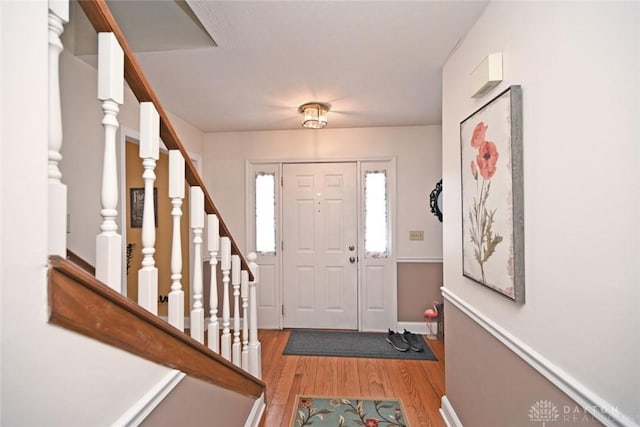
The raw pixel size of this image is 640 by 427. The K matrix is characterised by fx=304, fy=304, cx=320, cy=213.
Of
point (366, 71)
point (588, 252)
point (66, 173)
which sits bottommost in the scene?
point (588, 252)

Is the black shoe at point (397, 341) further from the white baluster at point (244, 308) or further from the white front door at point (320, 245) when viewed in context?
the white baluster at point (244, 308)

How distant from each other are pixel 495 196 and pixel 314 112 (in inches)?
72.0

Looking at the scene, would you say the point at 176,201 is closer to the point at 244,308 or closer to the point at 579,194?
the point at 244,308

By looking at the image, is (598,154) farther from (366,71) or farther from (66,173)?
(66,173)

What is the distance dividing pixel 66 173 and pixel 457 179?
2471 mm

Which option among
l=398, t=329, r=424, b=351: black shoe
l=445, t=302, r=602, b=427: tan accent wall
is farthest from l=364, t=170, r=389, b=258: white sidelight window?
l=445, t=302, r=602, b=427: tan accent wall

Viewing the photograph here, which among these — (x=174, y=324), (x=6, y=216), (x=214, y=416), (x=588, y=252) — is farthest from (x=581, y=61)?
(x=214, y=416)

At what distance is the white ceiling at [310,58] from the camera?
4.83 feet

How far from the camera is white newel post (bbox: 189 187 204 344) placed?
1248mm

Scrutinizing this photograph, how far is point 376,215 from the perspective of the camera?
3.55m

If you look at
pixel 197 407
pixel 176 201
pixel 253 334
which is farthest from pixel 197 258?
pixel 253 334

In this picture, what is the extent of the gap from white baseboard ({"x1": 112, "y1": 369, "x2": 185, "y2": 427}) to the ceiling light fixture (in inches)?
88.5

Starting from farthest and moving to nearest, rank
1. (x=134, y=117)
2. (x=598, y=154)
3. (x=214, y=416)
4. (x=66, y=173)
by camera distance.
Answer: (x=134, y=117) → (x=66, y=173) → (x=214, y=416) → (x=598, y=154)

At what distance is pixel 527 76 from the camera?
113 cm
